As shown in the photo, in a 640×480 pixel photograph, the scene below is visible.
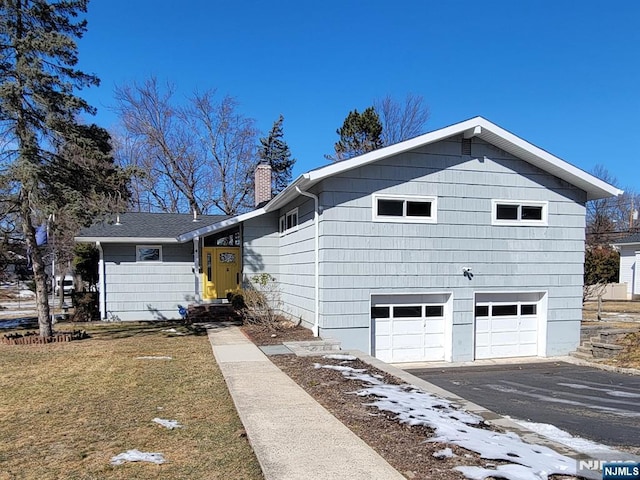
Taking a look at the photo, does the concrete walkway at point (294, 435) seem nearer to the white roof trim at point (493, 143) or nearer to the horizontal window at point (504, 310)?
the white roof trim at point (493, 143)

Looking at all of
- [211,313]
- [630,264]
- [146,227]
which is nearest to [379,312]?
[211,313]

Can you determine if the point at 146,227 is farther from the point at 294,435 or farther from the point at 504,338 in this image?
the point at 294,435

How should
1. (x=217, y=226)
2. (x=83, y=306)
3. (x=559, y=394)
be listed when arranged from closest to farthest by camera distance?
(x=559, y=394), (x=217, y=226), (x=83, y=306)

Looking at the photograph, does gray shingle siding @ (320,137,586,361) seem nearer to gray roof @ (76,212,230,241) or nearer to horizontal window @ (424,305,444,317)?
horizontal window @ (424,305,444,317)

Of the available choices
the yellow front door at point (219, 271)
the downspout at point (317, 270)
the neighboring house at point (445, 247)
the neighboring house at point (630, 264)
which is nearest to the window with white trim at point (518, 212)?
the neighboring house at point (445, 247)

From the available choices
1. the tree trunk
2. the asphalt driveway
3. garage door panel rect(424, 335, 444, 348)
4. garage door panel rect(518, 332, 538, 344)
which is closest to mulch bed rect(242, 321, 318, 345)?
the asphalt driveway

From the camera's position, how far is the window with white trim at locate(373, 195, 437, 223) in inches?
435

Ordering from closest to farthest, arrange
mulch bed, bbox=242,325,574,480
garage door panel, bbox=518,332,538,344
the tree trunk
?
mulch bed, bbox=242,325,574,480, the tree trunk, garage door panel, bbox=518,332,538,344

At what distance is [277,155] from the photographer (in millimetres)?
36281

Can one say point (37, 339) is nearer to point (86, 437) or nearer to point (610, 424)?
point (86, 437)

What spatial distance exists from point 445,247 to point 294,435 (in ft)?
26.2

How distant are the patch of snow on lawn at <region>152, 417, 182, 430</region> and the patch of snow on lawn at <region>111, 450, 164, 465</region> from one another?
2.35ft

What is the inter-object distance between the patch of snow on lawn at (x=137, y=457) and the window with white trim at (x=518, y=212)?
10112 mm

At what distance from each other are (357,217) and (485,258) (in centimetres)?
373
